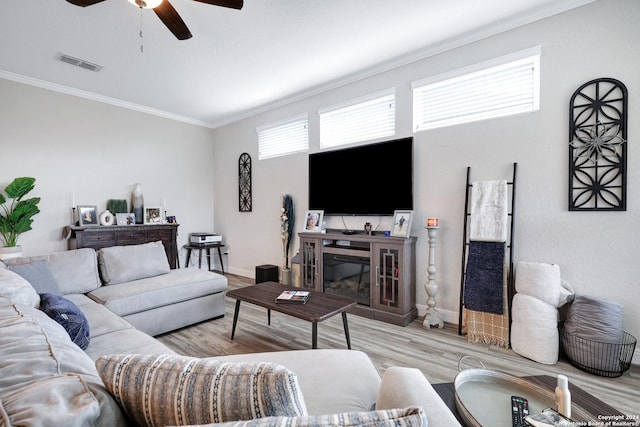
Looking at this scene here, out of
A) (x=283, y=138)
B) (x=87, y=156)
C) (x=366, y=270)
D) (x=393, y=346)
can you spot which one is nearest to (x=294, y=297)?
(x=393, y=346)

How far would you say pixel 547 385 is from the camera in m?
1.21

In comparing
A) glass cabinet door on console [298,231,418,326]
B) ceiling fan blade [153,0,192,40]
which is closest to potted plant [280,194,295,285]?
glass cabinet door on console [298,231,418,326]

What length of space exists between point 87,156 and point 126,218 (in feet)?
3.24

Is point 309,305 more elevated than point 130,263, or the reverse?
point 130,263

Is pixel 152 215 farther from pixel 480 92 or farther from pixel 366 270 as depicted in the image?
pixel 480 92

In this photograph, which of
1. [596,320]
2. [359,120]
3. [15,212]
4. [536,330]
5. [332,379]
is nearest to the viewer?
[332,379]

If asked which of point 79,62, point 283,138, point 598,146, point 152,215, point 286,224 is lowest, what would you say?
point 286,224

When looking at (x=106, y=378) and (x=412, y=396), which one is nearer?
(x=106, y=378)

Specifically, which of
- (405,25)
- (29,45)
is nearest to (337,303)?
(405,25)

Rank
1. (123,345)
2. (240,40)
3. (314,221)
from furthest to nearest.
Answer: (314,221), (240,40), (123,345)

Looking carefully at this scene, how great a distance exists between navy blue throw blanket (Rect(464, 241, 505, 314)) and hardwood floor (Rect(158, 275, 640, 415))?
350 mm

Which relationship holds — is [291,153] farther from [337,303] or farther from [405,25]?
[337,303]

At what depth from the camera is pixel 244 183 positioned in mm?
5180

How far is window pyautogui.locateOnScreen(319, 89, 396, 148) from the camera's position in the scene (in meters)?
3.47
